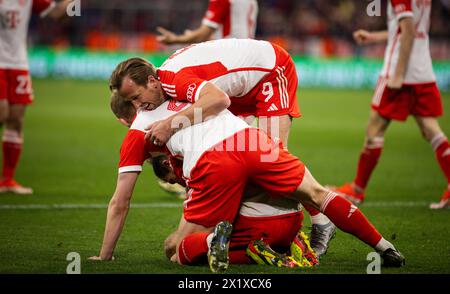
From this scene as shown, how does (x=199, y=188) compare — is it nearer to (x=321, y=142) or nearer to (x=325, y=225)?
(x=325, y=225)

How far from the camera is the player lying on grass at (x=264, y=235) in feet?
16.9

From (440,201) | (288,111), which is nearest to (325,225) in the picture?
(288,111)

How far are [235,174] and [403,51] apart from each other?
317 centimetres

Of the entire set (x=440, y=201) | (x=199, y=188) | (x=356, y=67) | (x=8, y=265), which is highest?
(x=199, y=188)

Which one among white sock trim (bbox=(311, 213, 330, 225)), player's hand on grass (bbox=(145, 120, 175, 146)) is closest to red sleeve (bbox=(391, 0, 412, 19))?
white sock trim (bbox=(311, 213, 330, 225))

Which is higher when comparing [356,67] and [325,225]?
[325,225]

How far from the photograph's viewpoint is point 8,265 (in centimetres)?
508

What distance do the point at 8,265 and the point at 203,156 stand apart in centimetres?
137

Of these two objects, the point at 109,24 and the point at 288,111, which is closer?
the point at 288,111

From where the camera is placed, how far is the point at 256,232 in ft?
17.2

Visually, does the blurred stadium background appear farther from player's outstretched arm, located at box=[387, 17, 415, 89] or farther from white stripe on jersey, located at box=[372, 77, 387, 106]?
player's outstretched arm, located at box=[387, 17, 415, 89]

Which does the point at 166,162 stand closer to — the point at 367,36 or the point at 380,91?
the point at 380,91

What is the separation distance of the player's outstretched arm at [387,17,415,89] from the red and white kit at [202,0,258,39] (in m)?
1.79

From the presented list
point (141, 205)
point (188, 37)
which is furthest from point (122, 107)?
point (188, 37)
